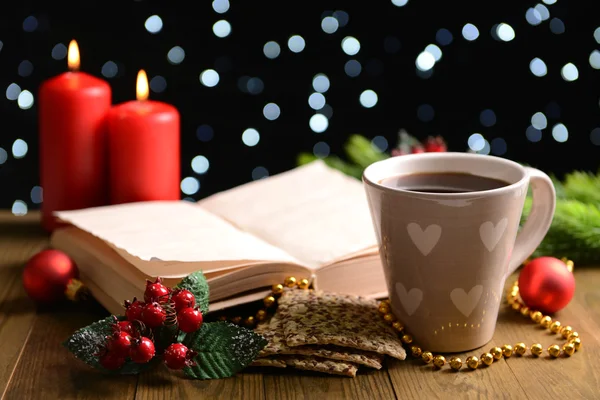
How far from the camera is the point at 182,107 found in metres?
1.61

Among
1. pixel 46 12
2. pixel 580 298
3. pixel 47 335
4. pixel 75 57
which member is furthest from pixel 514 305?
pixel 46 12

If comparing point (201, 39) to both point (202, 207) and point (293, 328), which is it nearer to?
point (202, 207)

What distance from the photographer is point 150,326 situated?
79cm

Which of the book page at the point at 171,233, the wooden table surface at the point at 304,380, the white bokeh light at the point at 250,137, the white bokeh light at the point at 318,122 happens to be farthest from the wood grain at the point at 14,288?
the white bokeh light at the point at 318,122

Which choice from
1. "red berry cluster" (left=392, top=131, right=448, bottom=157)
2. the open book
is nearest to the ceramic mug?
the open book

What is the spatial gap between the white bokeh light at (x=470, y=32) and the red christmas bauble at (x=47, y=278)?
94cm

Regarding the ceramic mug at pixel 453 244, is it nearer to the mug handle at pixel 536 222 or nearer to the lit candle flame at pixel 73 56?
the mug handle at pixel 536 222

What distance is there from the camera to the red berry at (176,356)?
78 centimetres

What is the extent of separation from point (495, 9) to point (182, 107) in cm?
63

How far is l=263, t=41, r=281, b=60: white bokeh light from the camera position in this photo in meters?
1.60

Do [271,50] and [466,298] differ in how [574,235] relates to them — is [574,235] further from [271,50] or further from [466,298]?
[271,50]

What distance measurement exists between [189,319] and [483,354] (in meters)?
0.30

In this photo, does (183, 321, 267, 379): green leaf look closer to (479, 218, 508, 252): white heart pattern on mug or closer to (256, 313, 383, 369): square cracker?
(256, 313, 383, 369): square cracker

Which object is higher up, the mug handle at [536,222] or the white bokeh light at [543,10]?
the white bokeh light at [543,10]
